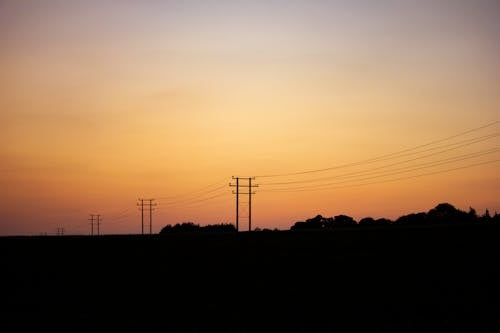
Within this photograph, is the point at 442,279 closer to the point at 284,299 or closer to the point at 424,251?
the point at 284,299

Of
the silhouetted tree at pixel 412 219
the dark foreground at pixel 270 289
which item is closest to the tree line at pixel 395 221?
the silhouetted tree at pixel 412 219

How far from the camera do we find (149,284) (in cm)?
3562

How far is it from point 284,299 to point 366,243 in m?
29.5

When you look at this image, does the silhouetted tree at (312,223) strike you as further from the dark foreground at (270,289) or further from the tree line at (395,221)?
the dark foreground at (270,289)

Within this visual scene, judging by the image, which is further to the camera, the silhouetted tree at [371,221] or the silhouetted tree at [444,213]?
the silhouetted tree at [371,221]

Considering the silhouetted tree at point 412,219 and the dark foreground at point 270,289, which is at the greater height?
the silhouetted tree at point 412,219

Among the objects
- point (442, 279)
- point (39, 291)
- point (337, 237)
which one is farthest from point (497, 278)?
point (337, 237)

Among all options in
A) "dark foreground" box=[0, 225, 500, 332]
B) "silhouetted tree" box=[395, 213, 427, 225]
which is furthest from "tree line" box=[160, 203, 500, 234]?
"dark foreground" box=[0, 225, 500, 332]

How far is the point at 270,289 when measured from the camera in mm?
32156

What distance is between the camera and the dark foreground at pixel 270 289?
78.2 ft

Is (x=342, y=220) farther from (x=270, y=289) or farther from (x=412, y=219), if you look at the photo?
(x=270, y=289)

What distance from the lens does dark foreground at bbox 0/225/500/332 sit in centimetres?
2383

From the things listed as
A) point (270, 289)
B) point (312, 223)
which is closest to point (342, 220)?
point (312, 223)

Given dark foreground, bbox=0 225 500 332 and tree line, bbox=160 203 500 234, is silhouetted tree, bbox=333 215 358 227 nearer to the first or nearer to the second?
tree line, bbox=160 203 500 234
